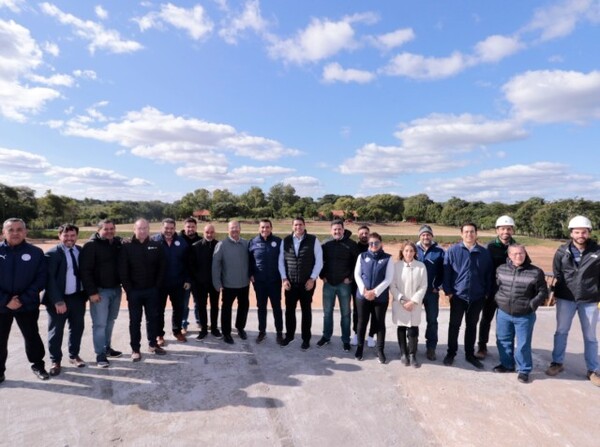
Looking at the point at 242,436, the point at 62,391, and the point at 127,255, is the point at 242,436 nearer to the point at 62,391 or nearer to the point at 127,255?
the point at 62,391

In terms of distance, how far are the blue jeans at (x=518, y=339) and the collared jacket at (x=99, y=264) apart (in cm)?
494

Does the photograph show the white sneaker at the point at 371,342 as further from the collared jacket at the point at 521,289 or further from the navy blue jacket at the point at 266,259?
the collared jacket at the point at 521,289

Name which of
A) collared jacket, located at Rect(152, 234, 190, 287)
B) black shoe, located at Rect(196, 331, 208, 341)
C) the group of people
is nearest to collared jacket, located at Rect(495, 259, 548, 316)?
the group of people

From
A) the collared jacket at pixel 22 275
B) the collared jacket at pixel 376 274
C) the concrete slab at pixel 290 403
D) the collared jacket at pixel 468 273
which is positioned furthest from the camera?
the collared jacket at pixel 376 274

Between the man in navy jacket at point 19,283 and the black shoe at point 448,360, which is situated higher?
the man in navy jacket at point 19,283

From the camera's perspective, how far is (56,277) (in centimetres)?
389

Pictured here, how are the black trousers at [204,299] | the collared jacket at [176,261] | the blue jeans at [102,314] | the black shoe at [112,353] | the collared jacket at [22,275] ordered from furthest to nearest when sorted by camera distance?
1. the black trousers at [204,299]
2. the collared jacket at [176,261]
3. the black shoe at [112,353]
4. the blue jeans at [102,314]
5. the collared jacket at [22,275]

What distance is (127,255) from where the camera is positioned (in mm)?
4191

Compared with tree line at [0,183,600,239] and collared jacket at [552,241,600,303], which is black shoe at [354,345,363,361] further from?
tree line at [0,183,600,239]

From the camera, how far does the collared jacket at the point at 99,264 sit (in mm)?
4000

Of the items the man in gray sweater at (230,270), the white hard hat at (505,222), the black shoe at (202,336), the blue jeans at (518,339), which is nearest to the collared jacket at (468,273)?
the blue jeans at (518,339)

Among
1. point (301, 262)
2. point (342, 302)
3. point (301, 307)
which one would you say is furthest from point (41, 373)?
point (342, 302)

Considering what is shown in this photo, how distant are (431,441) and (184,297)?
3.94m

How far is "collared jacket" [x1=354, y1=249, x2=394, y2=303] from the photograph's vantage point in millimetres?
4363
